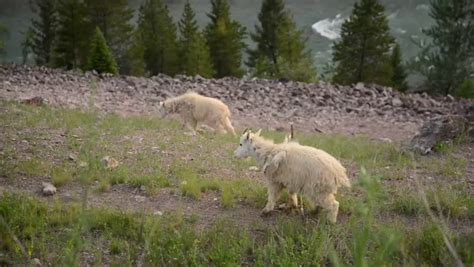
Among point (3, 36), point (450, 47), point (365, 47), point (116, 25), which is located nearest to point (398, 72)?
point (365, 47)

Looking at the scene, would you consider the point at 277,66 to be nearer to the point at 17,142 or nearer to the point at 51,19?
the point at 51,19

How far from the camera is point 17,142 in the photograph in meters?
10.3

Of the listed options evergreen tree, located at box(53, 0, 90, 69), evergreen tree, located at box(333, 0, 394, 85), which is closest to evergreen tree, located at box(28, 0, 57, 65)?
evergreen tree, located at box(53, 0, 90, 69)

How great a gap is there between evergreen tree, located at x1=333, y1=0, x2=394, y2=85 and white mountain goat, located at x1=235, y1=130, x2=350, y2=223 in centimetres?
3262

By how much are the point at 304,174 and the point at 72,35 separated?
40.1 metres

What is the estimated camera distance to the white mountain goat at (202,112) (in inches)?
571

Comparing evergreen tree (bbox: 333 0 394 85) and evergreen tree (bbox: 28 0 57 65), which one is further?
evergreen tree (bbox: 28 0 57 65)

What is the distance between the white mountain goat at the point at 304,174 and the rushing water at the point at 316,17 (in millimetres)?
47999

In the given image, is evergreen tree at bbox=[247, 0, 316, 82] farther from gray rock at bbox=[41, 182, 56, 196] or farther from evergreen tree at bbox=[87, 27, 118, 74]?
gray rock at bbox=[41, 182, 56, 196]

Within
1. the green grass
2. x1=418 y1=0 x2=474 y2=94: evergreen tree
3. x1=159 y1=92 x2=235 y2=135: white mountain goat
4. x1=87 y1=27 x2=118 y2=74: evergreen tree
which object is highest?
x1=418 y1=0 x2=474 y2=94: evergreen tree

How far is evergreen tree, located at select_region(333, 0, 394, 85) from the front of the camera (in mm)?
38281

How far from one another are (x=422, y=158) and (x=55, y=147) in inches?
289

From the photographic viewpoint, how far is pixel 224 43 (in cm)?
4522

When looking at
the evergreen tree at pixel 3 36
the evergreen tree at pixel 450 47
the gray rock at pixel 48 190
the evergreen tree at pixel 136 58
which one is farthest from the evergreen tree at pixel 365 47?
the gray rock at pixel 48 190
